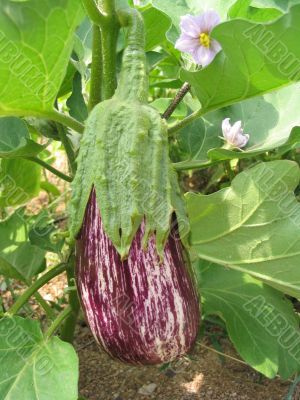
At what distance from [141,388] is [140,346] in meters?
0.44

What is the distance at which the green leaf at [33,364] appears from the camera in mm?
855

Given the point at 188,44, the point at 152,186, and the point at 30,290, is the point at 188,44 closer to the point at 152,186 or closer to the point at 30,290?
the point at 152,186

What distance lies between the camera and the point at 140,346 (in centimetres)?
79

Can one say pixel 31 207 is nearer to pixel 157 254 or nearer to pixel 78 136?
pixel 78 136

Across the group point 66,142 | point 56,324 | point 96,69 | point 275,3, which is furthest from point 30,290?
point 275,3

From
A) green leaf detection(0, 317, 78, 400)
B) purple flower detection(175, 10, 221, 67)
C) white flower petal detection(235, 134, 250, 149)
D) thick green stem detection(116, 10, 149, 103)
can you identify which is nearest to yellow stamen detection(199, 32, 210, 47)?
purple flower detection(175, 10, 221, 67)

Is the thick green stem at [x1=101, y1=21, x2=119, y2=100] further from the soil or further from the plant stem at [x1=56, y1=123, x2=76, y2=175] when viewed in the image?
the soil

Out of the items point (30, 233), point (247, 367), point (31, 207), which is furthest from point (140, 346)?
point (31, 207)

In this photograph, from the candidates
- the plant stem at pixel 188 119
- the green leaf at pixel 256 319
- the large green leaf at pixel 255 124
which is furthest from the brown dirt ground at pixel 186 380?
the plant stem at pixel 188 119

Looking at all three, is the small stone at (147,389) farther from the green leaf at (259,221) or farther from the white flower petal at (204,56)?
the white flower petal at (204,56)

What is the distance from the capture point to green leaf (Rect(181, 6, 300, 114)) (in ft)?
2.35

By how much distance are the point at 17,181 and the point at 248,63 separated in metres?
0.59

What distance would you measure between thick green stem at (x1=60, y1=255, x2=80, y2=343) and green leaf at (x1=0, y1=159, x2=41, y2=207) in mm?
247

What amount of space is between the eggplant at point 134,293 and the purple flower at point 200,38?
251mm
